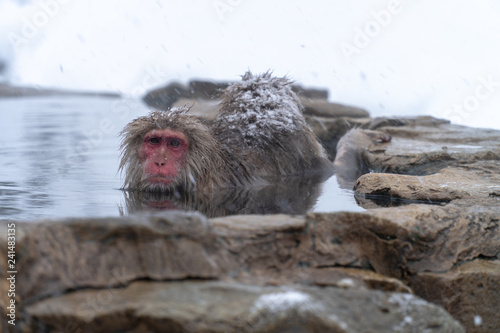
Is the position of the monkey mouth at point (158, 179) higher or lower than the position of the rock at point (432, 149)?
lower

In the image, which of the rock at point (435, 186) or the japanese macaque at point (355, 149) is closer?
the rock at point (435, 186)

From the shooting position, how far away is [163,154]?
3.93 metres

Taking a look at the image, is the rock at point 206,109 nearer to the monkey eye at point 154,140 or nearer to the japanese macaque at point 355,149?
the monkey eye at point 154,140

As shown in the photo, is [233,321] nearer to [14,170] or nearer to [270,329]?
[270,329]

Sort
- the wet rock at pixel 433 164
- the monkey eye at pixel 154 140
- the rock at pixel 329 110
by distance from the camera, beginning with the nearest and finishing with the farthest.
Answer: the wet rock at pixel 433 164, the monkey eye at pixel 154 140, the rock at pixel 329 110

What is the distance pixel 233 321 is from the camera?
1645 millimetres

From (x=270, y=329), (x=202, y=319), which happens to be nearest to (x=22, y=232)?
(x=202, y=319)

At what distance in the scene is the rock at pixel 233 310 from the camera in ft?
5.41

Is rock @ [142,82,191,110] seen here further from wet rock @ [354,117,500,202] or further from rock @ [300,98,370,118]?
wet rock @ [354,117,500,202]

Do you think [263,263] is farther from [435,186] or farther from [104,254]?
[435,186]

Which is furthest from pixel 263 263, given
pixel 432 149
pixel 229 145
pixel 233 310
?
pixel 432 149

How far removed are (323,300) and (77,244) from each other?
82 centimetres

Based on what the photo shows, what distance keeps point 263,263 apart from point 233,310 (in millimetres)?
421

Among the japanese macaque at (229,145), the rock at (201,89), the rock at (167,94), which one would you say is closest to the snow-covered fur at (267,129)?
the japanese macaque at (229,145)
